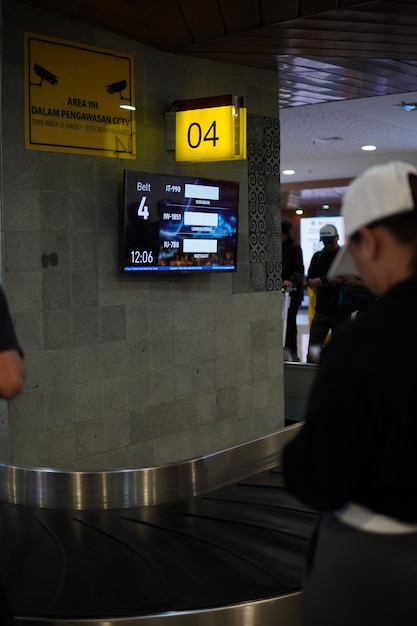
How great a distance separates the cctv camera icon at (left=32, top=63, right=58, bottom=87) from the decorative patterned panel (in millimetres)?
2291

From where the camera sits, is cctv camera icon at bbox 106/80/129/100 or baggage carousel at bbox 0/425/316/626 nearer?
baggage carousel at bbox 0/425/316/626

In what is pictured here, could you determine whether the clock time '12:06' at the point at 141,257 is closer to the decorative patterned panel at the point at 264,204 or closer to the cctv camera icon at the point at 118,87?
the cctv camera icon at the point at 118,87

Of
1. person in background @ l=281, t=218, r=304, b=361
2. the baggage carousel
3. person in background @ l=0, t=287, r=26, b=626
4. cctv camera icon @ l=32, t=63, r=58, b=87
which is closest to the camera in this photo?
person in background @ l=0, t=287, r=26, b=626

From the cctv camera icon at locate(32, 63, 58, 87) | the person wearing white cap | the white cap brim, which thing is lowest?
the person wearing white cap

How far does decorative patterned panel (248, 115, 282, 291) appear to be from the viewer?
7.28 m

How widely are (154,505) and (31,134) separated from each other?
2.59 meters

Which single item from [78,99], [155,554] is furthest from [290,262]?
[155,554]

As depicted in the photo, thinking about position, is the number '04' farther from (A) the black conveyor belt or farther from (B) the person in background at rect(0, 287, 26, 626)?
(B) the person in background at rect(0, 287, 26, 626)

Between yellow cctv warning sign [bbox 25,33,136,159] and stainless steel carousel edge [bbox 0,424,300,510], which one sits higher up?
yellow cctv warning sign [bbox 25,33,136,159]

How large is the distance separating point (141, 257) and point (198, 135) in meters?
1.04

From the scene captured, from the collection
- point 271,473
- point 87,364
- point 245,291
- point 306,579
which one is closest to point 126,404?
point 87,364

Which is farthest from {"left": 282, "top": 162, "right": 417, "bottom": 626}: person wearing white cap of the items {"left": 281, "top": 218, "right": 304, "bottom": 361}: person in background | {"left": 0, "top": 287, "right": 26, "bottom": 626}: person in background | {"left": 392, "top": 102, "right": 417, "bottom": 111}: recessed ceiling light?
{"left": 392, "top": 102, "right": 417, "bottom": 111}: recessed ceiling light

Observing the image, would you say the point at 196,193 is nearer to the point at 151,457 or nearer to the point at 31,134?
the point at 31,134

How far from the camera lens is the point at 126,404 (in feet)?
20.1
